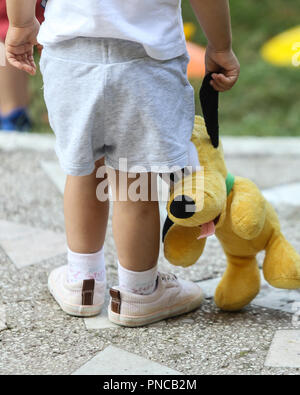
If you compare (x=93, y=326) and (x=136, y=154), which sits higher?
(x=136, y=154)

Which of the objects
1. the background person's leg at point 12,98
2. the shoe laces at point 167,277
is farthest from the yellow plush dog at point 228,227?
the background person's leg at point 12,98

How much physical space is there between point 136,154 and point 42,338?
1.49ft

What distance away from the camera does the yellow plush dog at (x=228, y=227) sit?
1.30m

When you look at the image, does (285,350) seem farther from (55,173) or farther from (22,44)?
(55,173)

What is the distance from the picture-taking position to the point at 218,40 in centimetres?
128

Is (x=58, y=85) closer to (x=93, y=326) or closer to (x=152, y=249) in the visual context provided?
(x=152, y=249)

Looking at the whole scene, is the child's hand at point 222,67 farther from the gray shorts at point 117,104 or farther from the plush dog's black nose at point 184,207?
the plush dog's black nose at point 184,207

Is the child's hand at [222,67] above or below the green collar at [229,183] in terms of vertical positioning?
above

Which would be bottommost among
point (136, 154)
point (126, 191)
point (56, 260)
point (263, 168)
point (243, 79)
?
point (243, 79)

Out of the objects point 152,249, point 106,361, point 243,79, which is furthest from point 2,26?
point 243,79

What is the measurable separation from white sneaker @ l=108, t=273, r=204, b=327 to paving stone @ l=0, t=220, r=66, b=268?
41 cm

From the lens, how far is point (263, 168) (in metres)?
Result: 2.69

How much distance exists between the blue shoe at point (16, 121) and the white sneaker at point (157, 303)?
1.93 meters

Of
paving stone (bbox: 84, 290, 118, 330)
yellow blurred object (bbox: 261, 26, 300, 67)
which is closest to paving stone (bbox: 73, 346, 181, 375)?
paving stone (bbox: 84, 290, 118, 330)
